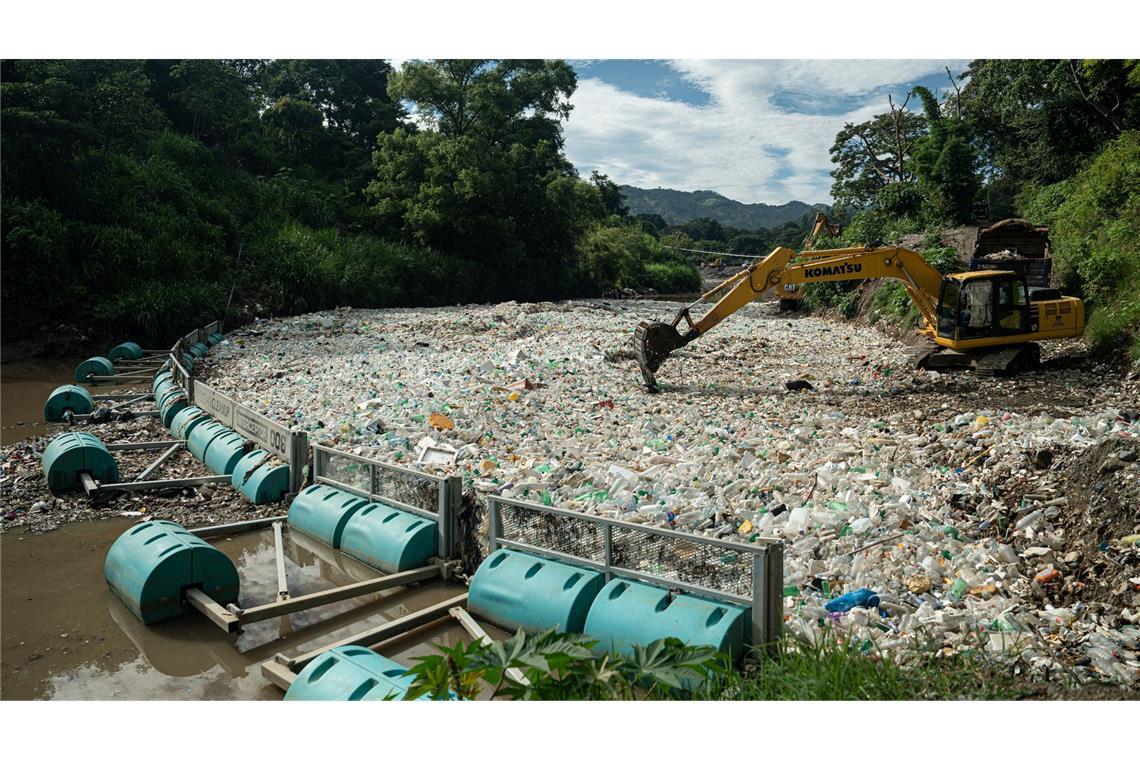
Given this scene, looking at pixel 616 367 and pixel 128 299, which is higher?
pixel 128 299

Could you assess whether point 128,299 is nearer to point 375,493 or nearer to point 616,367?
point 616,367

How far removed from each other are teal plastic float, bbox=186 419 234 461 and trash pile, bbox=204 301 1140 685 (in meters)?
0.83

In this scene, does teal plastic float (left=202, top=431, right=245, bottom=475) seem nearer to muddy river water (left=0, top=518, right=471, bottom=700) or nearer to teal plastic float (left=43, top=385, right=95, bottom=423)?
muddy river water (left=0, top=518, right=471, bottom=700)

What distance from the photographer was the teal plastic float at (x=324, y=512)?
565 cm

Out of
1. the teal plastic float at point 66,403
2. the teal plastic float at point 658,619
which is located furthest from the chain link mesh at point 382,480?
the teal plastic float at point 66,403

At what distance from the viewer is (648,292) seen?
37.7 metres

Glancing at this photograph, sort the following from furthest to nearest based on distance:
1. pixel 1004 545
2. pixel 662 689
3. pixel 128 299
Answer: pixel 128 299 → pixel 1004 545 → pixel 662 689

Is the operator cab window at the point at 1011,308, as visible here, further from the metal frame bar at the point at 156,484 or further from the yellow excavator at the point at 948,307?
the metal frame bar at the point at 156,484

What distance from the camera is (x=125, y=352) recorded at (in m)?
14.7

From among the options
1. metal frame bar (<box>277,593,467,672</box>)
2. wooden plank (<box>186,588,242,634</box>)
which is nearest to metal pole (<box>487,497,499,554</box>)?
metal frame bar (<box>277,593,467,672</box>)

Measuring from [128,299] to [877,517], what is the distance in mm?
16206

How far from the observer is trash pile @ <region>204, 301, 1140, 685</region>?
403 cm

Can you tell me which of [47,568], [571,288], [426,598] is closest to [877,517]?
[426,598]

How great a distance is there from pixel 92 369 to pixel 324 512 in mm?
9641
